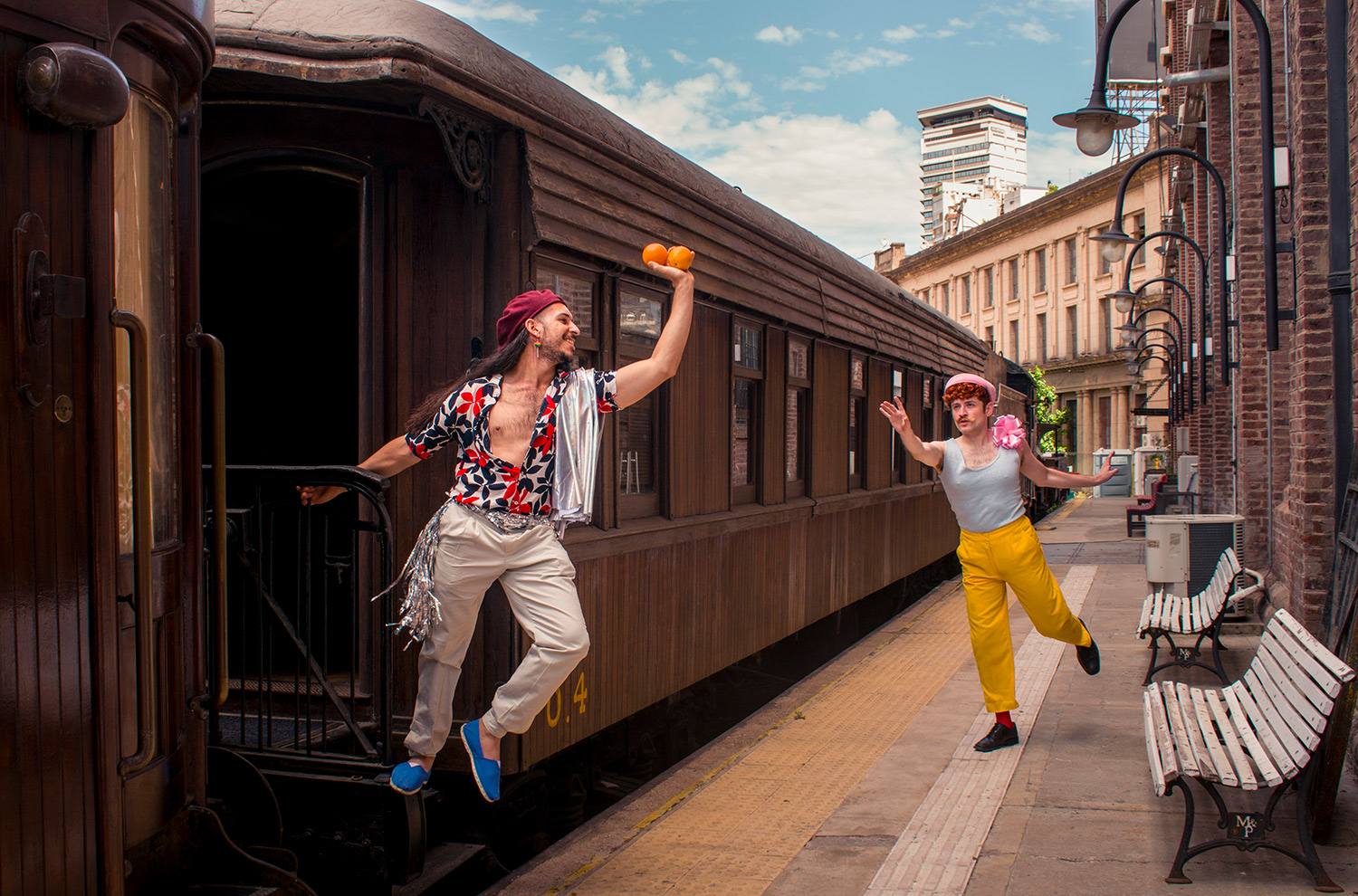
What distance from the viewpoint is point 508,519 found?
3.61 meters

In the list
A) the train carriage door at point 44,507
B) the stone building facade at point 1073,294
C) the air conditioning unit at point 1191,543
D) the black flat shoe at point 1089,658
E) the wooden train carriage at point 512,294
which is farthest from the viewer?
the stone building facade at point 1073,294

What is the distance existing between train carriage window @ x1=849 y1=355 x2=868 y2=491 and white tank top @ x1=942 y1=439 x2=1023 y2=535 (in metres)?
4.02

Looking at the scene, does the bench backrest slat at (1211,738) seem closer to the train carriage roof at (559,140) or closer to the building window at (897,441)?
the train carriage roof at (559,140)

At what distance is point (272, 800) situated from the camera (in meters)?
3.48

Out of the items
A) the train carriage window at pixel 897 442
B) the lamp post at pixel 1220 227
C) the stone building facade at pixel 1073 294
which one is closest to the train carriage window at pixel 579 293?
the lamp post at pixel 1220 227

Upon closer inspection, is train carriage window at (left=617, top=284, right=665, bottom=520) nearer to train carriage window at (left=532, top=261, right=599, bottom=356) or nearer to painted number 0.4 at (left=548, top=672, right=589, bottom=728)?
train carriage window at (left=532, top=261, right=599, bottom=356)

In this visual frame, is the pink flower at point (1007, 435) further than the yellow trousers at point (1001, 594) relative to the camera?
Yes

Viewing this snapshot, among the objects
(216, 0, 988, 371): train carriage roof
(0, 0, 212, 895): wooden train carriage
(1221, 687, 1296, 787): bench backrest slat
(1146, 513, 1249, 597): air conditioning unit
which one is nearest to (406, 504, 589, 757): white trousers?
(0, 0, 212, 895): wooden train carriage

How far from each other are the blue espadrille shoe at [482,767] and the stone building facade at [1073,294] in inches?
1682

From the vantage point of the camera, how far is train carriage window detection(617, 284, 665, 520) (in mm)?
5328

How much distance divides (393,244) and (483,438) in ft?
3.77

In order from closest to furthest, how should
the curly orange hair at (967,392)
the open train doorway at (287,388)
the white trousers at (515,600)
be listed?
1. the white trousers at (515,600)
2. the open train doorway at (287,388)
3. the curly orange hair at (967,392)

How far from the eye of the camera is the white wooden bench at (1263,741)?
3498 mm

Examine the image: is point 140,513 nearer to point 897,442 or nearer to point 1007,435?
point 1007,435
